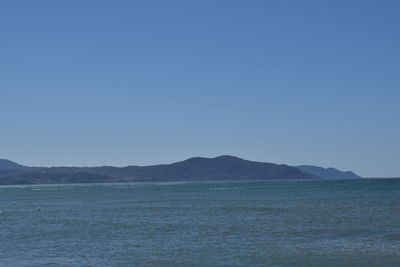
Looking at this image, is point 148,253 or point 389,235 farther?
point 389,235

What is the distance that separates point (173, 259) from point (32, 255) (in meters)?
9.20

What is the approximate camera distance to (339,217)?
5116cm

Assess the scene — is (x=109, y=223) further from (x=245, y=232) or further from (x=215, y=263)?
(x=215, y=263)

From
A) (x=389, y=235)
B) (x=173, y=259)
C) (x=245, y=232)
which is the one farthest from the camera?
(x=245, y=232)

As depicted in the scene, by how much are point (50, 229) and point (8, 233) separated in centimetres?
381

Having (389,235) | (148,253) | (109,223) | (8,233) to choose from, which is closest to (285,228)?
(389,235)

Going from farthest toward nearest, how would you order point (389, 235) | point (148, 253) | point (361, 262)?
1. point (389, 235)
2. point (148, 253)
3. point (361, 262)

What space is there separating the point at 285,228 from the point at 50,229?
21.2 meters

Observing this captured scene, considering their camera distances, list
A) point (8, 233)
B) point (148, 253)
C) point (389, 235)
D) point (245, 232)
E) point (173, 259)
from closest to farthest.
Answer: point (173, 259), point (148, 253), point (389, 235), point (245, 232), point (8, 233)

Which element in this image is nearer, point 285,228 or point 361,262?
point 361,262

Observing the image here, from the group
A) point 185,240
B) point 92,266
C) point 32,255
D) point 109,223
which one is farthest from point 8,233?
point 92,266

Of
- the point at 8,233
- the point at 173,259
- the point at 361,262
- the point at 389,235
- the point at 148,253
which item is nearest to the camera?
the point at 361,262

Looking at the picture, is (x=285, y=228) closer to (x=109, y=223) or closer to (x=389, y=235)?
(x=389, y=235)

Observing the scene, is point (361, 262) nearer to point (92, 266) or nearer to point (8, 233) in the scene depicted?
point (92, 266)
